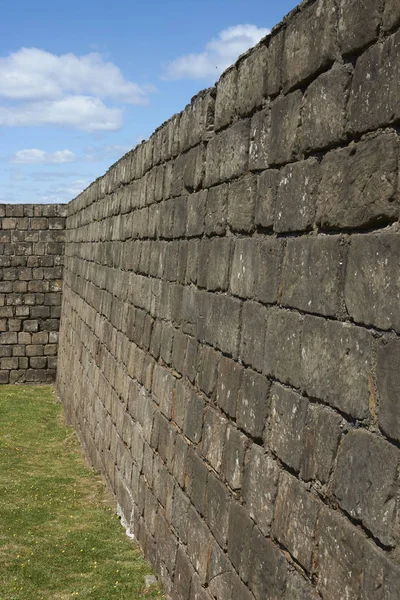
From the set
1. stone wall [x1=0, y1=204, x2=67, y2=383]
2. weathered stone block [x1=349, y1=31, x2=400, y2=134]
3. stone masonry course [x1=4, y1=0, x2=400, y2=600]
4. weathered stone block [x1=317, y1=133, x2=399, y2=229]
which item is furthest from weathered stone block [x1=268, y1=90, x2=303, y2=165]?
stone wall [x1=0, y1=204, x2=67, y2=383]

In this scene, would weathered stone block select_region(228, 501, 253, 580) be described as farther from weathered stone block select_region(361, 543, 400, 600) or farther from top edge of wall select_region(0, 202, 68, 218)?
top edge of wall select_region(0, 202, 68, 218)

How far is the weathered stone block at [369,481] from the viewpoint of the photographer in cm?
255

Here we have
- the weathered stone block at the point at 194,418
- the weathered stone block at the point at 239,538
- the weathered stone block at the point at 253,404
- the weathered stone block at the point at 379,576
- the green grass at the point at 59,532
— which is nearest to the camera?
the weathered stone block at the point at 379,576

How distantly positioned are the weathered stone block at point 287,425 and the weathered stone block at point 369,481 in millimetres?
389

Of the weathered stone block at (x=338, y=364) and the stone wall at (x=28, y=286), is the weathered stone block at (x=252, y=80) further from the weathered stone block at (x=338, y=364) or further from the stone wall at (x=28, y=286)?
the stone wall at (x=28, y=286)

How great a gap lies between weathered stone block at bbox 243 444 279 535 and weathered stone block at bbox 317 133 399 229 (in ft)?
3.92

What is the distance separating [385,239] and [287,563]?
5.02 feet

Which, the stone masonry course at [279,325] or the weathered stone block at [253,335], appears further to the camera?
the weathered stone block at [253,335]

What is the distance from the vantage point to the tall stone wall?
8.92 ft

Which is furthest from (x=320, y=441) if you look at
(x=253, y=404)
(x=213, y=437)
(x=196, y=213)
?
(x=196, y=213)

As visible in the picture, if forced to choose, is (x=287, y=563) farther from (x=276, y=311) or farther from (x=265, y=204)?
(x=265, y=204)

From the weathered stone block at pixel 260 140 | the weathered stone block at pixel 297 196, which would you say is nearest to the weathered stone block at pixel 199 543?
the weathered stone block at pixel 297 196

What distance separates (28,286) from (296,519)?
15.0 metres

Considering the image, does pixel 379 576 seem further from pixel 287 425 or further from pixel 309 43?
pixel 309 43
